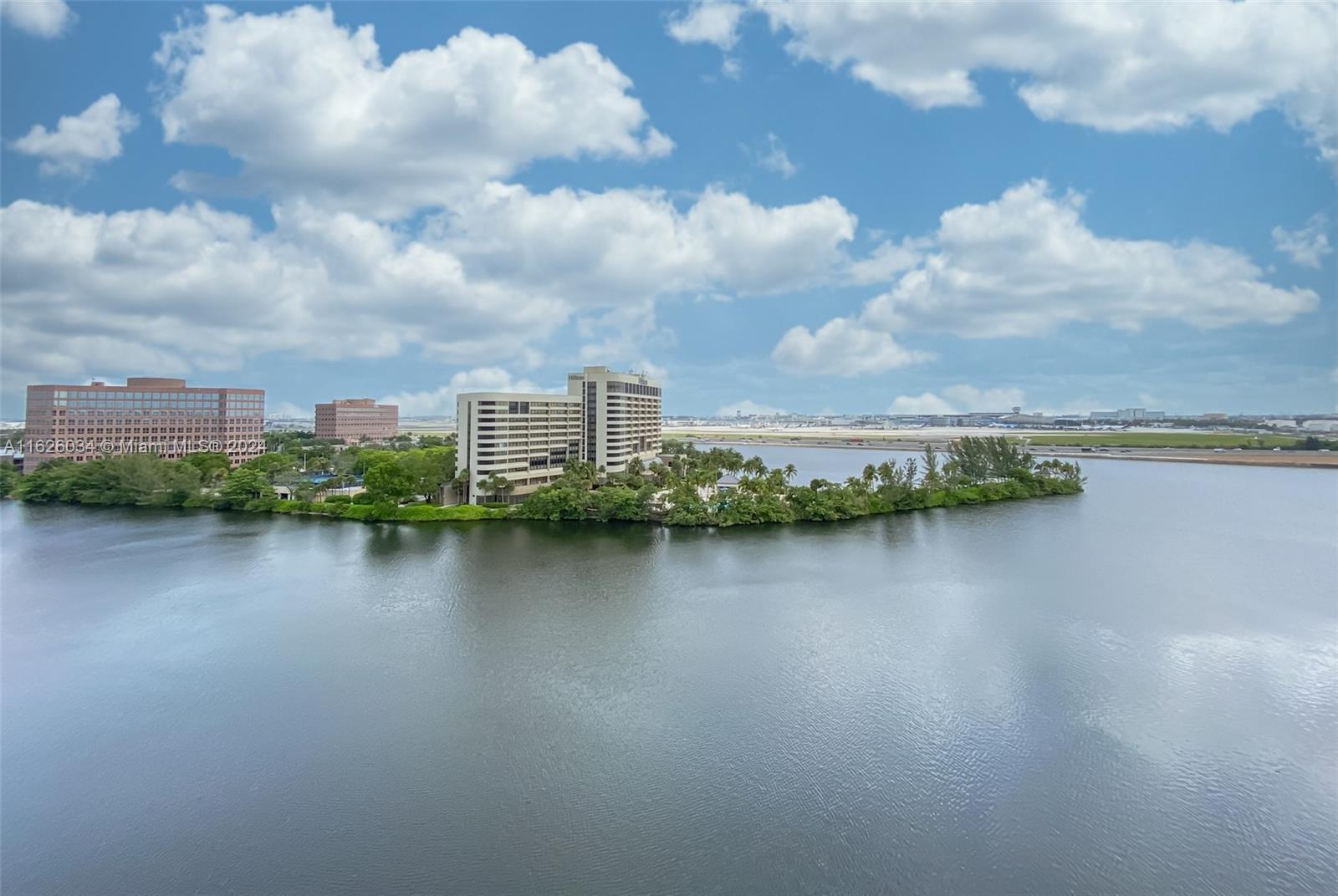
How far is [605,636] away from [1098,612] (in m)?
6.17

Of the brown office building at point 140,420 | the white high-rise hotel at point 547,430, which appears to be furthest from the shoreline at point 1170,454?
the brown office building at point 140,420

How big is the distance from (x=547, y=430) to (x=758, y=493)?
6.04m

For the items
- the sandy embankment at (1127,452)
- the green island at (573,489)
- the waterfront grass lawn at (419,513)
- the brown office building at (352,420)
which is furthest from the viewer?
the brown office building at (352,420)

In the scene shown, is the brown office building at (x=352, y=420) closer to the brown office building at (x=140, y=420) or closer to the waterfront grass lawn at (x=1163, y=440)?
the brown office building at (x=140, y=420)

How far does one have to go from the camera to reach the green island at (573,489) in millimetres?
14258

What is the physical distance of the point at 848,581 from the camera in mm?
9469

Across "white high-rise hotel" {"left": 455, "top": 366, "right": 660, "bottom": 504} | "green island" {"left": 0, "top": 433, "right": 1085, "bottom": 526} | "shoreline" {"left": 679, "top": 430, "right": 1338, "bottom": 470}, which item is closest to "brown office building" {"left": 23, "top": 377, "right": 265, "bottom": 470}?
"green island" {"left": 0, "top": 433, "right": 1085, "bottom": 526}

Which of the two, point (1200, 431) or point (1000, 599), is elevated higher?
point (1200, 431)

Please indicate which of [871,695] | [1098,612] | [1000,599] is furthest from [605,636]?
[1098,612]

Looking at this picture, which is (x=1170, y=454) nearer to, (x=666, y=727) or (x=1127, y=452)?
(x=1127, y=452)

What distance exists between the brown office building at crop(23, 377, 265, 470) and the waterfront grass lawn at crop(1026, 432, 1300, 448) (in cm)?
4164

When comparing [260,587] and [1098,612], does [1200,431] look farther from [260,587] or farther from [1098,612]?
[260,587]

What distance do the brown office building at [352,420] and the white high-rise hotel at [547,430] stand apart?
88.0 feet

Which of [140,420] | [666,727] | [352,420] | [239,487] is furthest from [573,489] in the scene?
[352,420]
